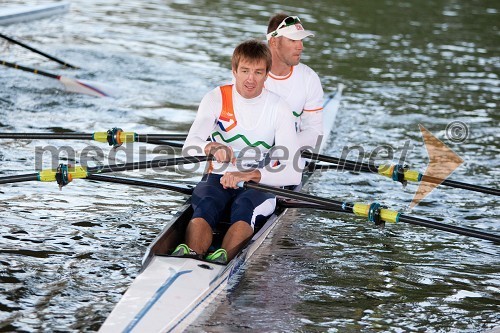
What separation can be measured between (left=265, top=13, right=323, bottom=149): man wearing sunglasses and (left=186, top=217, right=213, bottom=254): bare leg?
4.92 feet

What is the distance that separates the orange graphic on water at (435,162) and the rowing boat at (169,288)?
252 cm

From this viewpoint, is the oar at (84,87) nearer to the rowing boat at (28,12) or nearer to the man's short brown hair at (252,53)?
the rowing boat at (28,12)

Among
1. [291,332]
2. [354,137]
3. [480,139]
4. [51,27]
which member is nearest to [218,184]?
[291,332]

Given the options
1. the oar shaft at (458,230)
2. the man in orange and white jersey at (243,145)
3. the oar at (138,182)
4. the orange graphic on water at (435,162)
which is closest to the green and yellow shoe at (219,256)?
the man in orange and white jersey at (243,145)

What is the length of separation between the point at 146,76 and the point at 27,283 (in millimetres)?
6024

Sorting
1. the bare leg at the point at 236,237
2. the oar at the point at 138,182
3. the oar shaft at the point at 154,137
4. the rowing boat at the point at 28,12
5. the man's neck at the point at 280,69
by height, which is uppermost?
the rowing boat at the point at 28,12

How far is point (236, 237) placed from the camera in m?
4.66

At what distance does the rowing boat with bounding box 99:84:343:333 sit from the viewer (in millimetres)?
3820

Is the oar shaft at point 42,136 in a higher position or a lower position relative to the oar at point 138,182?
higher

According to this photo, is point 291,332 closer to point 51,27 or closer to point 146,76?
point 146,76

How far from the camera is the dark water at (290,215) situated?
4.53 m

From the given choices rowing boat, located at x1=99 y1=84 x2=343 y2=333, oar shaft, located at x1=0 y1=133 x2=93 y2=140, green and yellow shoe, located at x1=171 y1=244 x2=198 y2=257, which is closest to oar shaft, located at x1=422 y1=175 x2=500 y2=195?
rowing boat, located at x1=99 y1=84 x2=343 y2=333

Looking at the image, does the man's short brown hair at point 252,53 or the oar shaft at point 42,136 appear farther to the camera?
the oar shaft at point 42,136

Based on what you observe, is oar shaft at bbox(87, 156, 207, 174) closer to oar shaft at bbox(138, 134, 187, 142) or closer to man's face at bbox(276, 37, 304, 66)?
oar shaft at bbox(138, 134, 187, 142)
